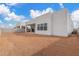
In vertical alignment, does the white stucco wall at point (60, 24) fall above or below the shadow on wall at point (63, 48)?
above

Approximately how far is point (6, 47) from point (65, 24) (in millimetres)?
715

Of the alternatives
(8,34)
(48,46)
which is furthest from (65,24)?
(8,34)

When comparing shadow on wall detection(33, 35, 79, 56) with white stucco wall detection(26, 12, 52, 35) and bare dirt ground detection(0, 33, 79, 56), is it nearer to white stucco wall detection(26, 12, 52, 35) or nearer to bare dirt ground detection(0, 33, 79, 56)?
bare dirt ground detection(0, 33, 79, 56)

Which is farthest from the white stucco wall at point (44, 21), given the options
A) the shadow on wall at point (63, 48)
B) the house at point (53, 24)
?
the shadow on wall at point (63, 48)

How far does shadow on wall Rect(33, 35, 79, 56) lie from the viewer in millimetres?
2209

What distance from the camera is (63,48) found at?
2.22 metres

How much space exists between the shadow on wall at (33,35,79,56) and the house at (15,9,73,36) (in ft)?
0.27

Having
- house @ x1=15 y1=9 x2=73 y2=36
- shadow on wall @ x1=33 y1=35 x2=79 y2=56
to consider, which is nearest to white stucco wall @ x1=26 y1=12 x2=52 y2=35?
house @ x1=15 y1=9 x2=73 y2=36

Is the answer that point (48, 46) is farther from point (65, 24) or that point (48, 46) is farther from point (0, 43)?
point (0, 43)

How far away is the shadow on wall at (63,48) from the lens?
2.21 meters

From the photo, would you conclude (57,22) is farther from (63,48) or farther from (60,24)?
(63,48)

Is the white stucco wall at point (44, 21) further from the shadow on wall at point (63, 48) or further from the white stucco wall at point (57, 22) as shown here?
the shadow on wall at point (63, 48)

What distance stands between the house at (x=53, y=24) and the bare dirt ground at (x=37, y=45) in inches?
2.4

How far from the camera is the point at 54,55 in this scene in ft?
7.26
